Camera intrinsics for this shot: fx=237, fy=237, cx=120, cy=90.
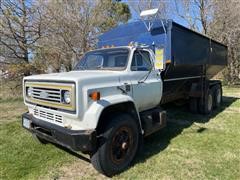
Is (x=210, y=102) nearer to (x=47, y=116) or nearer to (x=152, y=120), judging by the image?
(x=152, y=120)

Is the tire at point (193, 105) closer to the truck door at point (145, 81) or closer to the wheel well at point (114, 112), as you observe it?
the truck door at point (145, 81)

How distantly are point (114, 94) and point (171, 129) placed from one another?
9.37 feet

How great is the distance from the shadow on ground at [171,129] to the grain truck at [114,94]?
391mm

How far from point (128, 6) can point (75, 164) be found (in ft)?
70.8

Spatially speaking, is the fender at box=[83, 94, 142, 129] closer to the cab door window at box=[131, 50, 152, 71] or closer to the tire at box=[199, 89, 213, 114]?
the cab door window at box=[131, 50, 152, 71]

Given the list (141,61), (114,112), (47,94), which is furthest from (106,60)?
(47,94)

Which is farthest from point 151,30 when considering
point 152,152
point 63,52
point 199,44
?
point 63,52

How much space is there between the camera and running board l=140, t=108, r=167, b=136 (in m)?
4.58

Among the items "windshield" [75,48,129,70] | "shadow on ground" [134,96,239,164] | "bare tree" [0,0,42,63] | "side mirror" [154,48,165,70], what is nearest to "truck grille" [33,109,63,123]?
"windshield" [75,48,129,70]

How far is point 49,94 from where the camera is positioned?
379 centimetres

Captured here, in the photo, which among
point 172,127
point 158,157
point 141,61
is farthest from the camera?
point 172,127

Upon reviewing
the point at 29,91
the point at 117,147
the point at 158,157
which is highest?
the point at 29,91

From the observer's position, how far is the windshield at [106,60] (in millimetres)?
4602

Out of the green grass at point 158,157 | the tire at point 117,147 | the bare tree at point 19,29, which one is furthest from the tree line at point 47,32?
the tire at point 117,147
